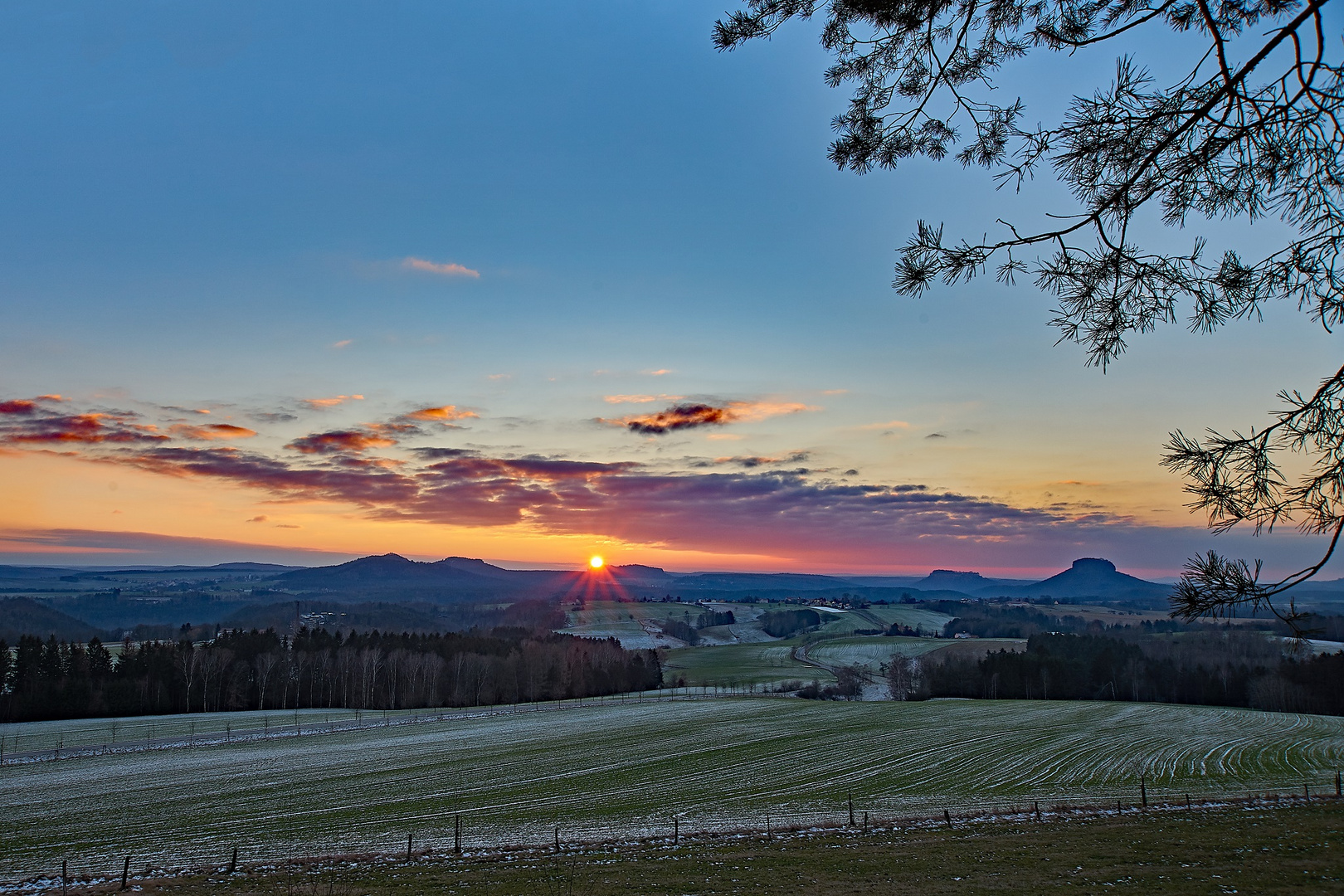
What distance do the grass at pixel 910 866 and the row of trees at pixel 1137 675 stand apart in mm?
69120

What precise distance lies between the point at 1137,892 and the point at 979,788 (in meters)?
19.6

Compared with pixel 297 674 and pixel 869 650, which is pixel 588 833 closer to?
pixel 297 674

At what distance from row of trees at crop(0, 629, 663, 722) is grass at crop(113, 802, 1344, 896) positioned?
75.7 m

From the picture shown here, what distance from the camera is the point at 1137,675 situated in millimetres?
89500

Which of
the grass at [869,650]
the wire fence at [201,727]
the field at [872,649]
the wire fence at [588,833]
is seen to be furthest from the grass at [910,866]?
the grass at [869,650]

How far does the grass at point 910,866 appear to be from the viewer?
14.9 m

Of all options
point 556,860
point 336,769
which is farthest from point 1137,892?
point 336,769

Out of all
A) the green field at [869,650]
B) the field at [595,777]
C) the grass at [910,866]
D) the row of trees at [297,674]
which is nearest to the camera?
the grass at [910,866]

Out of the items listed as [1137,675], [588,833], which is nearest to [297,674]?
[588,833]

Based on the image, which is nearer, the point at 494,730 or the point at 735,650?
the point at 494,730

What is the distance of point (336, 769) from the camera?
39.8 metres

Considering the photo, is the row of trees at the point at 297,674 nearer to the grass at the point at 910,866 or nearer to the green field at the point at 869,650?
the green field at the point at 869,650

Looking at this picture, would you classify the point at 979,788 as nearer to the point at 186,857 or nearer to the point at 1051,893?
the point at 1051,893

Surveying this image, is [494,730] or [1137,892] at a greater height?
[1137,892]
